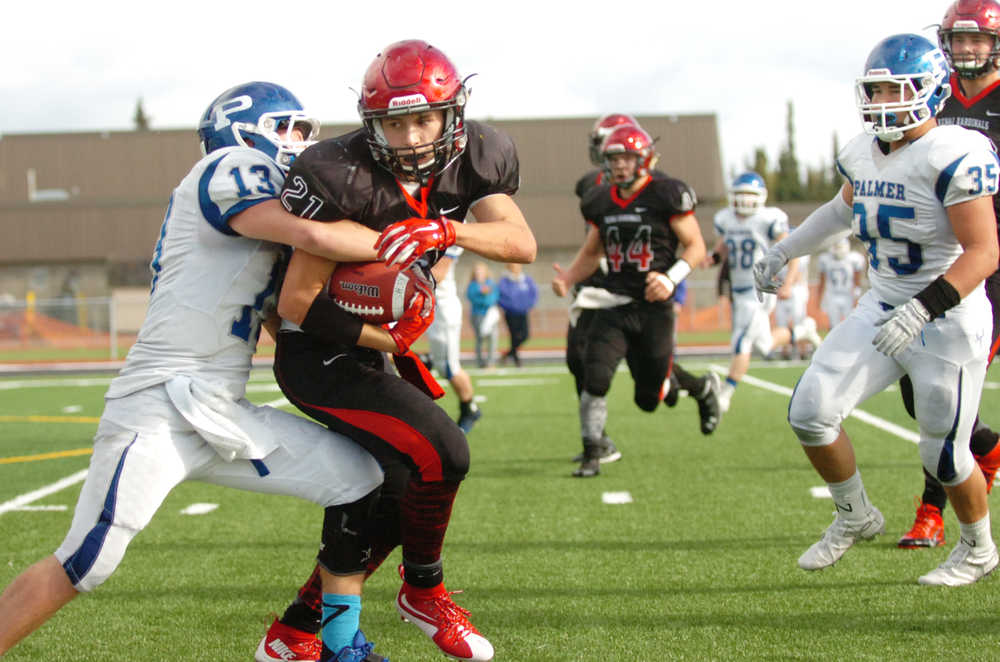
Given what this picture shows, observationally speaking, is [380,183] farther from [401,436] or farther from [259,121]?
[401,436]

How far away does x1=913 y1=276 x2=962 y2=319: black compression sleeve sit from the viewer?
3.55 metres

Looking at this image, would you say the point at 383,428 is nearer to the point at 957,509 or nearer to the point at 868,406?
the point at 957,509

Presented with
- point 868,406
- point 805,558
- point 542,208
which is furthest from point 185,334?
point 542,208

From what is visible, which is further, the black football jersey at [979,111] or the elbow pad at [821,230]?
the black football jersey at [979,111]

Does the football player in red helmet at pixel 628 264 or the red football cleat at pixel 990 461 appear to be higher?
the football player in red helmet at pixel 628 264

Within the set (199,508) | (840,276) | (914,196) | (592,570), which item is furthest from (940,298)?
(840,276)

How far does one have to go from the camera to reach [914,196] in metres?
3.73

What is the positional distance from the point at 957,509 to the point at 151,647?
2806mm

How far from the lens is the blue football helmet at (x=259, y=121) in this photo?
3168 mm

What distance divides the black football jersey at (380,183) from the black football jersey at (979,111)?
2.16 metres

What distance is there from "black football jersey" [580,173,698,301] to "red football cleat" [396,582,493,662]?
3.70m

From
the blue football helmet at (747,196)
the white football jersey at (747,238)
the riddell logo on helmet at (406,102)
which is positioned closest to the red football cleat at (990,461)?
the riddell logo on helmet at (406,102)

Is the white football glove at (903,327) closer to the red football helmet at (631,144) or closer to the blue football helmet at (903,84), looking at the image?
the blue football helmet at (903,84)

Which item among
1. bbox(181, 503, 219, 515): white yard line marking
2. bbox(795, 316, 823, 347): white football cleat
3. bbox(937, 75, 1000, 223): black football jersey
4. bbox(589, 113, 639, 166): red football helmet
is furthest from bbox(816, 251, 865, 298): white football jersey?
bbox(181, 503, 219, 515): white yard line marking
